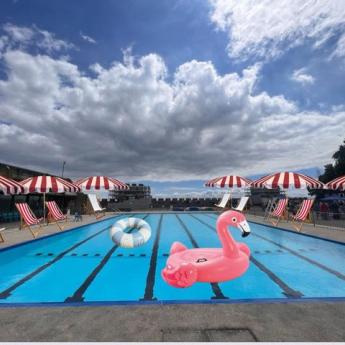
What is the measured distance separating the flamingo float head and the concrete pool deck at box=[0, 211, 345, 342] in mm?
1039

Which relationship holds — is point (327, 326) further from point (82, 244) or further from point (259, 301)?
point (82, 244)

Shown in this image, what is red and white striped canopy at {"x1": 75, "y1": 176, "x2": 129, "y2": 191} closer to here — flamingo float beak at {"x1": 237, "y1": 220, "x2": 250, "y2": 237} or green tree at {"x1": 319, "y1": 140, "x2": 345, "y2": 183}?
flamingo float beak at {"x1": 237, "y1": 220, "x2": 250, "y2": 237}

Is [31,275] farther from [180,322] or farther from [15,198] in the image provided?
[15,198]

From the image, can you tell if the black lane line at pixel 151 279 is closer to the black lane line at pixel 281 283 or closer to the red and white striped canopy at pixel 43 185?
the black lane line at pixel 281 283

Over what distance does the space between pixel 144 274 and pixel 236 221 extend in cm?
269

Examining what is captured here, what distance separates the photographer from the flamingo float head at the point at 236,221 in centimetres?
392

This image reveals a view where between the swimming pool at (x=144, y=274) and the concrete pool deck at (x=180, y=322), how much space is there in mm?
290

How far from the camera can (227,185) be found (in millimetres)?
15164

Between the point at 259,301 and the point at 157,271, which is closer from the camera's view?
the point at 259,301

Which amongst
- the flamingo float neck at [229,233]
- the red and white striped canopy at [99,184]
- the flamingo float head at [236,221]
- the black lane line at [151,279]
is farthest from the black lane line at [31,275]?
the red and white striped canopy at [99,184]

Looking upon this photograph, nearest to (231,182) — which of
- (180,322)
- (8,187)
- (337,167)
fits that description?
(8,187)

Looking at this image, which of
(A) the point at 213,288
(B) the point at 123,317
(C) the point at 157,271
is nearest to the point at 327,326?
(A) the point at 213,288

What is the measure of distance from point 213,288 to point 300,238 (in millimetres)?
6573

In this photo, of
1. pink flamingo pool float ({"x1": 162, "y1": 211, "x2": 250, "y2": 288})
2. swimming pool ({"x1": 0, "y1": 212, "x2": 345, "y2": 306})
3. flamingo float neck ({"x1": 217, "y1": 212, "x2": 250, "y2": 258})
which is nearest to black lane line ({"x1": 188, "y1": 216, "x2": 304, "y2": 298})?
swimming pool ({"x1": 0, "y1": 212, "x2": 345, "y2": 306})
